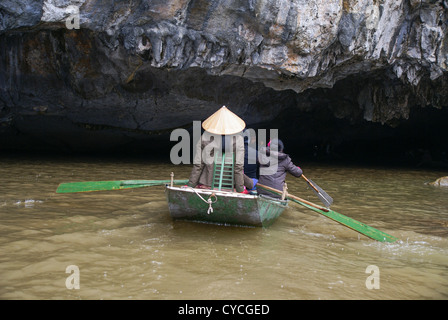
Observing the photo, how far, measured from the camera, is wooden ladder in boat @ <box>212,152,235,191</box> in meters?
5.19

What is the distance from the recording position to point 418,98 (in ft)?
39.7

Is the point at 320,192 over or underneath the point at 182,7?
underneath

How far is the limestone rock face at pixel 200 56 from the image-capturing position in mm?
7789

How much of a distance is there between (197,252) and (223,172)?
1.37 metres

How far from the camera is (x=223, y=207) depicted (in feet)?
16.0

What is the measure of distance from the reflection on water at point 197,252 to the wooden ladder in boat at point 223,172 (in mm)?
540

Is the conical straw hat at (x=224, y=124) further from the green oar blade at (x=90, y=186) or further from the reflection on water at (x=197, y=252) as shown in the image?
the green oar blade at (x=90, y=186)

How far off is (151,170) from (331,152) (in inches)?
405

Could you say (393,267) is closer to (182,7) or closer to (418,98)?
(182,7)

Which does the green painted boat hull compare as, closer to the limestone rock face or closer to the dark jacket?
the dark jacket

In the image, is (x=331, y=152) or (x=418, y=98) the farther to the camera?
(x=331, y=152)

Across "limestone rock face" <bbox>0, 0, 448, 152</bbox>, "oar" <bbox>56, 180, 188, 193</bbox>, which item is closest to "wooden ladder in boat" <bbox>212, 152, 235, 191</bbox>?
"oar" <bbox>56, 180, 188, 193</bbox>
